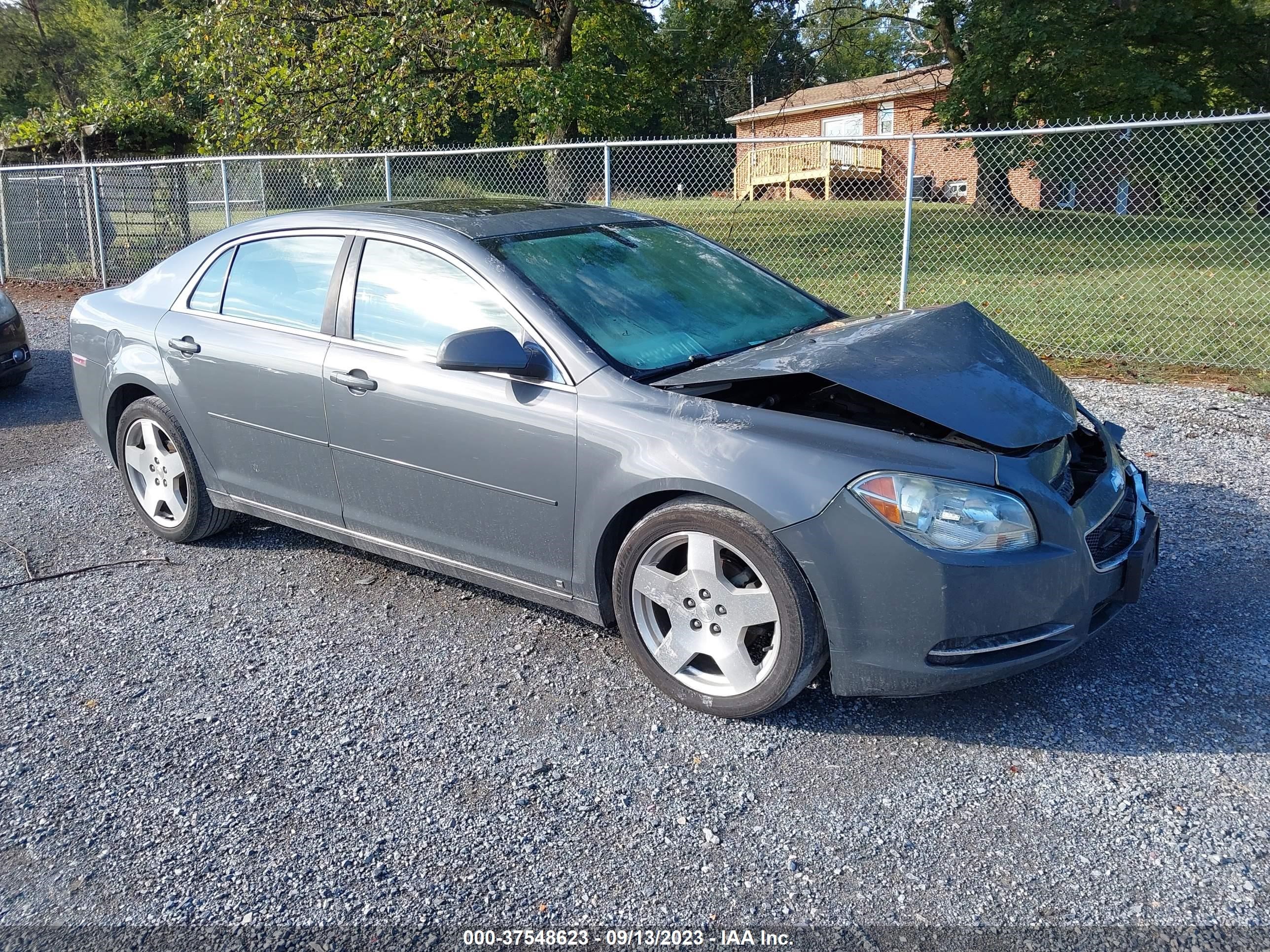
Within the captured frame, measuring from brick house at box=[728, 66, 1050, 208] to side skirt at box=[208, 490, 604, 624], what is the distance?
39.5ft

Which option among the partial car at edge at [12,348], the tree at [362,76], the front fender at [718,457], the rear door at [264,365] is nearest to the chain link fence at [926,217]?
the tree at [362,76]

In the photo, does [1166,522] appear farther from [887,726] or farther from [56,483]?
[56,483]

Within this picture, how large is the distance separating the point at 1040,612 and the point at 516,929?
176cm

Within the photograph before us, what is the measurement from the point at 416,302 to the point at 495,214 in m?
0.62

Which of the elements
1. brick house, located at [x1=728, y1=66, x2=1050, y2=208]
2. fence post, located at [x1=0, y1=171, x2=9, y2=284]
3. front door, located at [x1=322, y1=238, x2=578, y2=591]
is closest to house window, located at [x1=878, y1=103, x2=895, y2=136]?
brick house, located at [x1=728, y1=66, x2=1050, y2=208]

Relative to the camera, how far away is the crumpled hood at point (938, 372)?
3.32 m

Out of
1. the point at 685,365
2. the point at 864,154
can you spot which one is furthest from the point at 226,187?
the point at 864,154

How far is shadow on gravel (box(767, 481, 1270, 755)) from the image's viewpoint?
10.8ft

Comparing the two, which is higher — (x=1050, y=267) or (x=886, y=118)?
(x=886, y=118)

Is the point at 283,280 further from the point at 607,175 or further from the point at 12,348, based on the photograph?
the point at 607,175

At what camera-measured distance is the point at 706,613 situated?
134 inches

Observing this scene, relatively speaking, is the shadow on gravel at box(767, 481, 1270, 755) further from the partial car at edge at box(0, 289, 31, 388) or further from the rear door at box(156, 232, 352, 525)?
the partial car at edge at box(0, 289, 31, 388)

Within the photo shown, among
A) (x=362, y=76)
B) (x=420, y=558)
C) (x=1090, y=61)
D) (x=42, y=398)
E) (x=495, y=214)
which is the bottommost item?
(x=42, y=398)

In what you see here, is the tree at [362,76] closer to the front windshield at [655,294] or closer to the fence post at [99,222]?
the fence post at [99,222]
